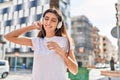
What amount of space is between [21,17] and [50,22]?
45.6 m

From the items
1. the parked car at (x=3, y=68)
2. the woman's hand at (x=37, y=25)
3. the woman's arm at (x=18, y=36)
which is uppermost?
the woman's hand at (x=37, y=25)

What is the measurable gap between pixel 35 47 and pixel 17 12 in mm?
46587

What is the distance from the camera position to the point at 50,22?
1.76 metres

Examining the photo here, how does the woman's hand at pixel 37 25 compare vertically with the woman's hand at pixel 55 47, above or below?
above

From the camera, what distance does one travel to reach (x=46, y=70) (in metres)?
1.66

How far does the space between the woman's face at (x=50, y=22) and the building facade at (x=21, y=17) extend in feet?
135

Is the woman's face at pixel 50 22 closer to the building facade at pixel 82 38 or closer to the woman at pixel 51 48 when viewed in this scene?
the woman at pixel 51 48

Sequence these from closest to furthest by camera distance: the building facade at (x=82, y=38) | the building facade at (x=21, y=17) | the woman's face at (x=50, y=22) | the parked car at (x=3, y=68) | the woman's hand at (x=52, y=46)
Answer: the woman's hand at (x=52, y=46)
the woman's face at (x=50, y=22)
the parked car at (x=3, y=68)
the building facade at (x=21, y=17)
the building facade at (x=82, y=38)

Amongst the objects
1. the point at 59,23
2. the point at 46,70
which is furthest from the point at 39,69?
the point at 59,23

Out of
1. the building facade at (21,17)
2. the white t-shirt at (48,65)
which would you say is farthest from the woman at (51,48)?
the building facade at (21,17)

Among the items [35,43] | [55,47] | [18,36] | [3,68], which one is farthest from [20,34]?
[3,68]

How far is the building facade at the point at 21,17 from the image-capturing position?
4388 cm

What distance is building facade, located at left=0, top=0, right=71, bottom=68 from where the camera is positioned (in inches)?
1727

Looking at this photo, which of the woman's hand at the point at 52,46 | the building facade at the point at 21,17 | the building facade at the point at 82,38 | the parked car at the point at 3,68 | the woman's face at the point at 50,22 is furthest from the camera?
the building facade at the point at 82,38
